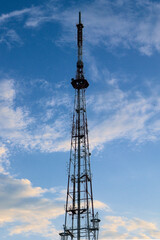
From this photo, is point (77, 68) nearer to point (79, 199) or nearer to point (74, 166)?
point (74, 166)

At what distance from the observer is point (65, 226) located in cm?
6291

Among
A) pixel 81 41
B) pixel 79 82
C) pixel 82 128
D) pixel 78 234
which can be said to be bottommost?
pixel 78 234

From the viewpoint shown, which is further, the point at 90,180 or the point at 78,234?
the point at 90,180

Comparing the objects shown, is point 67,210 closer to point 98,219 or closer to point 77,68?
point 98,219

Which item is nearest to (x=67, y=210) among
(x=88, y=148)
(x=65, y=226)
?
(x=65, y=226)

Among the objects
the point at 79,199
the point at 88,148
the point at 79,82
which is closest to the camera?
the point at 79,199

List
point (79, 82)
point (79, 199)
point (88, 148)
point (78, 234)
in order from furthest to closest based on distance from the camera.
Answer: point (79, 82) → point (88, 148) → point (79, 199) → point (78, 234)

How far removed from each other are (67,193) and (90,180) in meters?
5.93

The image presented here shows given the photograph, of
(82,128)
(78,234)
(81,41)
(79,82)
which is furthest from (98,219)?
(81,41)

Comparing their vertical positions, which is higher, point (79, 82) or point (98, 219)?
point (79, 82)

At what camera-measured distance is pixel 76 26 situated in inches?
3086

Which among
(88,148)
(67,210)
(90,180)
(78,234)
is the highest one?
(88,148)

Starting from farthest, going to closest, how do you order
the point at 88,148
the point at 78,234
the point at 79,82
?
the point at 79,82 < the point at 88,148 < the point at 78,234

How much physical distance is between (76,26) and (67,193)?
1681 inches
